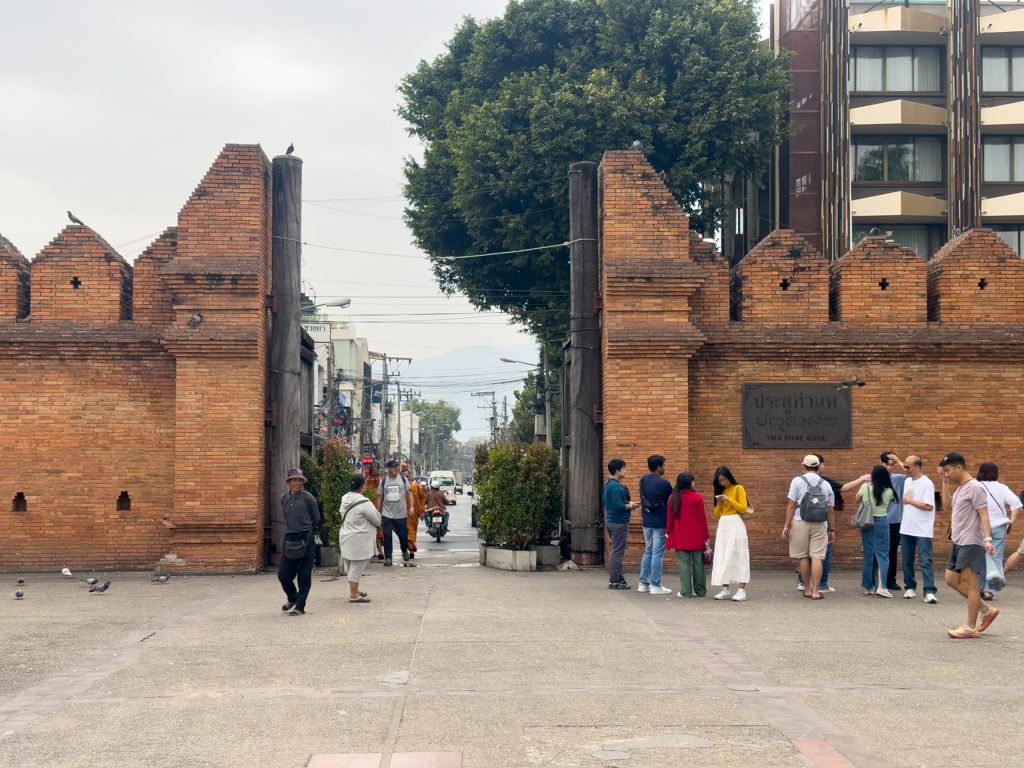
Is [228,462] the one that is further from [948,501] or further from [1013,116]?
[1013,116]

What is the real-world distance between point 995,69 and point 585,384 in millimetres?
27964

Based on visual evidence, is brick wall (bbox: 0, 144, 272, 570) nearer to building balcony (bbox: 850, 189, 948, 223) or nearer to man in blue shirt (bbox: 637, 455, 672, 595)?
man in blue shirt (bbox: 637, 455, 672, 595)

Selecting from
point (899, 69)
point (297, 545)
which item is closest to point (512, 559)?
point (297, 545)

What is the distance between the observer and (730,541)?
12.5 m

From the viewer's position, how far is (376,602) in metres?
12.4

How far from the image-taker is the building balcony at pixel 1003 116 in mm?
35688

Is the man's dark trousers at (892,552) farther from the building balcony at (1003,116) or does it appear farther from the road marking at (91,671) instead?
the building balcony at (1003,116)

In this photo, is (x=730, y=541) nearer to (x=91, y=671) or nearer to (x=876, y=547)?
(x=876, y=547)

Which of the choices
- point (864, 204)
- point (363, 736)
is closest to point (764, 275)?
point (363, 736)

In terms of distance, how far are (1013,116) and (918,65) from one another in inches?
146

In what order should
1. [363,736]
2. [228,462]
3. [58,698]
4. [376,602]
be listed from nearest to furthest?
[363,736] < [58,698] < [376,602] < [228,462]

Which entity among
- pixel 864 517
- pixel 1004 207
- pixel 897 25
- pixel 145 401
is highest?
pixel 897 25

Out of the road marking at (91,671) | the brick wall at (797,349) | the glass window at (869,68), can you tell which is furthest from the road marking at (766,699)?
the glass window at (869,68)

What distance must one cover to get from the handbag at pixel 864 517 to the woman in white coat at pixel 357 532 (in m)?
5.86
